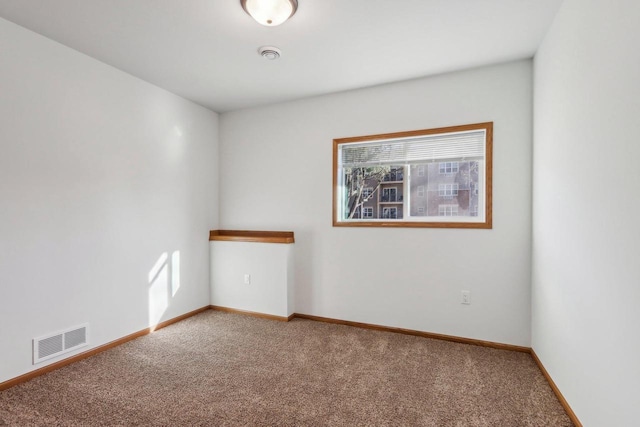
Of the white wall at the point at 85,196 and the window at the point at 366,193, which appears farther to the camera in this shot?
the window at the point at 366,193

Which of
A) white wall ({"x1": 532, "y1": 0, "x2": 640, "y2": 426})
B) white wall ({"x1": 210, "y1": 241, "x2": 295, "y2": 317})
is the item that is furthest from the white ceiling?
white wall ({"x1": 210, "y1": 241, "x2": 295, "y2": 317})

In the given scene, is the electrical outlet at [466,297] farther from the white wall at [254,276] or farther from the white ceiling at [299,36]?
the white ceiling at [299,36]

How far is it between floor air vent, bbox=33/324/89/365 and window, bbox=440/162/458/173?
11.7 feet

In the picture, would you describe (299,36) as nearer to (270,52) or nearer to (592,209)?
(270,52)

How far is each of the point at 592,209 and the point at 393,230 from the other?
173 centimetres

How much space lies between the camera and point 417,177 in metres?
3.20

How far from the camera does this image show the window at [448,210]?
3045mm

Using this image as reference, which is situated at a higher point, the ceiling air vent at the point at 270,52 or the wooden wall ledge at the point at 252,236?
the ceiling air vent at the point at 270,52

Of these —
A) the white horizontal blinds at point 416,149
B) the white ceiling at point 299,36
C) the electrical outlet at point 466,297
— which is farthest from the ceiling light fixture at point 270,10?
the electrical outlet at point 466,297

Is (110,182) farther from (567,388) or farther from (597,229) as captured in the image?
(567,388)

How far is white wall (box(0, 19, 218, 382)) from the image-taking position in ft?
7.26

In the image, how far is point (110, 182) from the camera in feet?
9.31

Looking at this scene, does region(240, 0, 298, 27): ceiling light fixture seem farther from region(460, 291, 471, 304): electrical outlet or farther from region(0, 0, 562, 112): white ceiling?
region(460, 291, 471, 304): electrical outlet

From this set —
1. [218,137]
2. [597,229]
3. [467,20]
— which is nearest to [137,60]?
[218,137]
